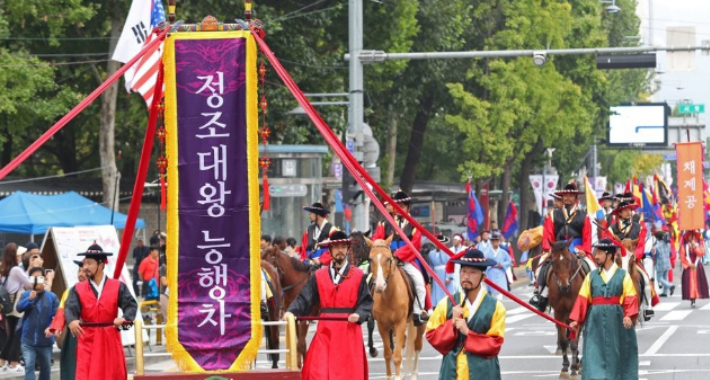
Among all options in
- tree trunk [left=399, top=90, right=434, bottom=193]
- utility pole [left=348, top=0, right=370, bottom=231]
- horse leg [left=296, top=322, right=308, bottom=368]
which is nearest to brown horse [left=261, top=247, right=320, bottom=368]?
horse leg [left=296, top=322, right=308, bottom=368]

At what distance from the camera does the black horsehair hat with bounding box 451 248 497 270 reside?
36.7 ft

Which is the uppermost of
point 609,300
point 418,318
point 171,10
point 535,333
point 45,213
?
point 171,10

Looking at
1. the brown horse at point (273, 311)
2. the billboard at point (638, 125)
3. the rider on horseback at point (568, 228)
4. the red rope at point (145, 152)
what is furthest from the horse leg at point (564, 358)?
the billboard at point (638, 125)

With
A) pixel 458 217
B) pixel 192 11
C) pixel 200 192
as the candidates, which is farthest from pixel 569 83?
pixel 200 192

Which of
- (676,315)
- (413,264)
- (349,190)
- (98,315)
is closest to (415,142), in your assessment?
(676,315)

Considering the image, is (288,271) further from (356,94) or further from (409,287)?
(356,94)

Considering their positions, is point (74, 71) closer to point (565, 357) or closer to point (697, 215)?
point (697, 215)

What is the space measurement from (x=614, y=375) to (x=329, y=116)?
957 inches

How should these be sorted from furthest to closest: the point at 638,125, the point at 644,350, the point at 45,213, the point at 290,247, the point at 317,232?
the point at 638,125 < the point at 45,213 < the point at 290,247 < the point at 644,350 < the point at 317,232

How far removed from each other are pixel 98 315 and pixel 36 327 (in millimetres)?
Result: 3734

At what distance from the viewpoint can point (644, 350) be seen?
72.9 ft

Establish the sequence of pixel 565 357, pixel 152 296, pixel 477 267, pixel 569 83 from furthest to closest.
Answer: pixel 569 83 < pixel 152 296 < pixel 565 357 < pixel 477 267

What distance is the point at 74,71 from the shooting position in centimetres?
4100

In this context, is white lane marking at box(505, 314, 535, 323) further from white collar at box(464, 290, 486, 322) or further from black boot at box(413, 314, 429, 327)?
white collar at box(464, 290, 486, 322)
